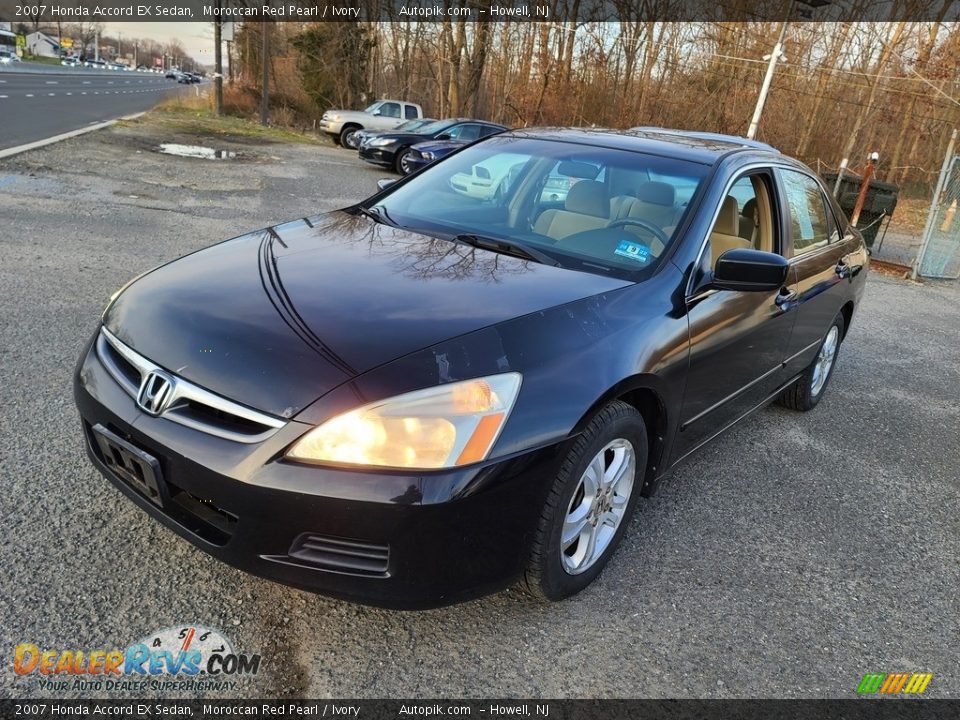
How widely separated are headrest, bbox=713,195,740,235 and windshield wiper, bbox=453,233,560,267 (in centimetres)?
78

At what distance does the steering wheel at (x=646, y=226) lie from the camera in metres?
2.88

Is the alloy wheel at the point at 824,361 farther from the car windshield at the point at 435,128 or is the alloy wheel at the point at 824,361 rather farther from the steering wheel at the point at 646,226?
the car windshield at the point at 435,128

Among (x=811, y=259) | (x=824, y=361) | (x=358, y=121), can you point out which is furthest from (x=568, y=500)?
(x=358, y=121)

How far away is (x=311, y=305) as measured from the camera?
225 centimetres

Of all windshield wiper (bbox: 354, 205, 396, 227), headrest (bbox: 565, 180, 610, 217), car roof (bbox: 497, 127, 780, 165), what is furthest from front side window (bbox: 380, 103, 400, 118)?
headrest (bbox: 565, 180, 610, 217)


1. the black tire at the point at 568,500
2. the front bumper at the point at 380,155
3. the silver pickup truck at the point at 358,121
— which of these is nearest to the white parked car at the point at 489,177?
the black tire at the point at 568,500

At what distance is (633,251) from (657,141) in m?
0.99

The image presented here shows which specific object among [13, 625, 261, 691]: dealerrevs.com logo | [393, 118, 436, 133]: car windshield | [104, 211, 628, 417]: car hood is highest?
[104, 211, 628, 417]: car hood

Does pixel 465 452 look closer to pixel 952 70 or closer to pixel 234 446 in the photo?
pixel 234 446

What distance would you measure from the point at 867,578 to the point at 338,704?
2213 millimetres

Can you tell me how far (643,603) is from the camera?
249 centimetres

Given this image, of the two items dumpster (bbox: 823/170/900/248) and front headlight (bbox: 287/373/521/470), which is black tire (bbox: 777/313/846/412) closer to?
front headlight (bbox: 287/373/521/470)

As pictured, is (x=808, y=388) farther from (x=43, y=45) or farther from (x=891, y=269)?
(x=43, y=45)

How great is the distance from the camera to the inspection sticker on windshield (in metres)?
2.82
